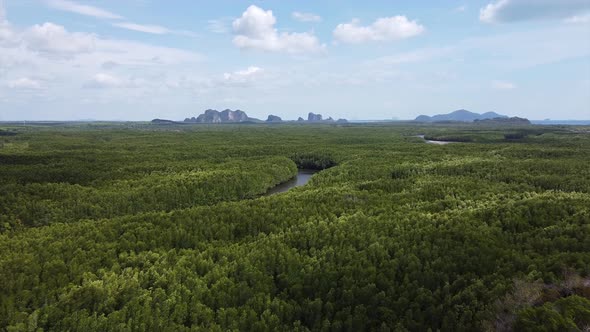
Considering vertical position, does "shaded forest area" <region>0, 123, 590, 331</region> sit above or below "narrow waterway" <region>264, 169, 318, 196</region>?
above

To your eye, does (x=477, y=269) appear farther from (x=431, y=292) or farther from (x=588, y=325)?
(x=588, y=325)

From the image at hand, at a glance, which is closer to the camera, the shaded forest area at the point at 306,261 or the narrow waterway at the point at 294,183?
the shaded forest area at the point at 306,261

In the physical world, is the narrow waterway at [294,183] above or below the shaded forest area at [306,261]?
below

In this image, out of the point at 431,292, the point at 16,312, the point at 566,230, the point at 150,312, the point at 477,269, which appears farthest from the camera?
the point at 566,230

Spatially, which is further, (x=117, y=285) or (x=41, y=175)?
(x=41, y=175)

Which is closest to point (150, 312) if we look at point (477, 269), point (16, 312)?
point (16, 312)

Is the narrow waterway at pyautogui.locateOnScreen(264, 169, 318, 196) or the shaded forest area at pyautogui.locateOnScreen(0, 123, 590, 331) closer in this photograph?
the shaded forest area at pyautogui.locateOnScreen(0, 123, 590, 331)

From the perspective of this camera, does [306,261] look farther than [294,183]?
No

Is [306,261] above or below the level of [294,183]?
above
